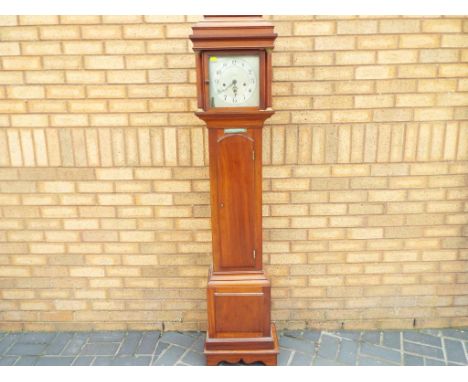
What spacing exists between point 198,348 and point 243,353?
0.47m

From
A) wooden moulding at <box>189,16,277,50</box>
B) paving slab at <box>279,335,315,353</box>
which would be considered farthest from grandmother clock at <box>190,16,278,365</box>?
paving slab at <box>279,335,315,353</box>

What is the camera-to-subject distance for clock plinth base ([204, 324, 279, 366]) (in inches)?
133

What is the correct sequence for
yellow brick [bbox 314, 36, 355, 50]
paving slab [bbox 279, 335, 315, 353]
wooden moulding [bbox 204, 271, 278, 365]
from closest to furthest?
1. wooden moulding [bbox 204, 271, 278, 365]
2. yellow brick [bbox 314, 36, 355, 50]
3. paving slab [bbox 279, 335, 315, 353]

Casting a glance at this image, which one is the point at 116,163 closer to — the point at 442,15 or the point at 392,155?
the point at 392,155

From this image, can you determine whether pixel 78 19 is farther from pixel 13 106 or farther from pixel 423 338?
pixel 423 338

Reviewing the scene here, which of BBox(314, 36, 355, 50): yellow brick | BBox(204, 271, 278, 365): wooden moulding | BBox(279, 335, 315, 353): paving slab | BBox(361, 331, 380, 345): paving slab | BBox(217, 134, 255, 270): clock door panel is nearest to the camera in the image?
BBox(217, 134, 255, 270): clock door panel

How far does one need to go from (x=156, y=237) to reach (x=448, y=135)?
2.41m

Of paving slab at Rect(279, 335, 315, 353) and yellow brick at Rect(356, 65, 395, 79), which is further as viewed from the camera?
paving slab at Rect(279, 335, 315, 353)

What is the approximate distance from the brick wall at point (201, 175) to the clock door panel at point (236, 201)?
0.50 meters

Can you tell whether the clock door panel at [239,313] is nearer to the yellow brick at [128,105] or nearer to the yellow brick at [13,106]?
the yellow brick at [128,105]

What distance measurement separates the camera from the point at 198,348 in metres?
3.70

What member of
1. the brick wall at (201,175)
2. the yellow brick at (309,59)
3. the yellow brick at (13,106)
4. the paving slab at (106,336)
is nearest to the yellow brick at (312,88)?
the brick wall at (201,175)

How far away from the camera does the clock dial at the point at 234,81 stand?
288 cm

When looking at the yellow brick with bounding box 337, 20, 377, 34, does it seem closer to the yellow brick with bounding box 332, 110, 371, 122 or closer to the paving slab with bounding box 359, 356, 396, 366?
the yellow brick with bounding box 332, 110, 371, 122
